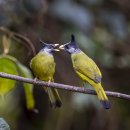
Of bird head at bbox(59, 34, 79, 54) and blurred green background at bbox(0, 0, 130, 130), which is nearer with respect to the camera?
bird head at bbox(59, 34, 79, 54)

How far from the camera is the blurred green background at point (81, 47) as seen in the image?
3414mm

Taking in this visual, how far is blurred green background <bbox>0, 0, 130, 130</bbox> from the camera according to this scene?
3.41 metres

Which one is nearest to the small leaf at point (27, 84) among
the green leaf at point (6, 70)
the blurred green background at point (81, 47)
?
the green leaf at point (6, 70)

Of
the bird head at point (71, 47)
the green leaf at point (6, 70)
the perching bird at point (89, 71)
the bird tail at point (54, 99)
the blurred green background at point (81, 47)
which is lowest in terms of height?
the bird tail at point (54, 99)

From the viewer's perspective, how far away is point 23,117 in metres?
3.94

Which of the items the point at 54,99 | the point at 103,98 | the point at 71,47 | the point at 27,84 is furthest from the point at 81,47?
the point at 103,98

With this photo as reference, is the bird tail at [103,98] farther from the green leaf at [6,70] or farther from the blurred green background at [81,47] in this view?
the blurred green background at [81,47]

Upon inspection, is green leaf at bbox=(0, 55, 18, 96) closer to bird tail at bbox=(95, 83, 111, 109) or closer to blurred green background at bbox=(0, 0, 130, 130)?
bird tail at bbox=(95, 83, 111, 109)

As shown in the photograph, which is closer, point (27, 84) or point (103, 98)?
point (103, 98)

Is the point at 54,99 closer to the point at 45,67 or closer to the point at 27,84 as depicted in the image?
the point at 45,67

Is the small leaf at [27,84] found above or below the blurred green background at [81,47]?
below

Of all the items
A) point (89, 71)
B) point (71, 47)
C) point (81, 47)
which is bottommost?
point (89, 71)

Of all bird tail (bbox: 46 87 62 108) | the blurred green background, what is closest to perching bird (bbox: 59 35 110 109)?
bird tail (bbox: 46 87 62 108)

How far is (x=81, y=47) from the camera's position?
11.9 ft
